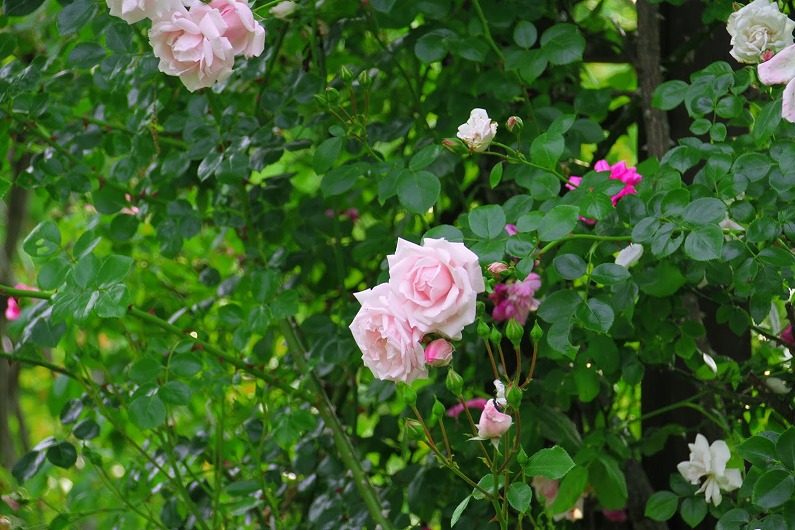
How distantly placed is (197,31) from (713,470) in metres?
0.77

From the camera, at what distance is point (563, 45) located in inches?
51.1

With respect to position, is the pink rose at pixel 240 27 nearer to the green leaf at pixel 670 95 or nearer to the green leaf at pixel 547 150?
the green leaf at pixel 547 150

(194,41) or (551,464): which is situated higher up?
(194,41)

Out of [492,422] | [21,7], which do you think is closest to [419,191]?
[492,422]

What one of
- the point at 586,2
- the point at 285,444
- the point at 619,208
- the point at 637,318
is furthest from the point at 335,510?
the point at 586,2

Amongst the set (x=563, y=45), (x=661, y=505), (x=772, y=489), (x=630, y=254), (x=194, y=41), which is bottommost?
(x=661, y=505)

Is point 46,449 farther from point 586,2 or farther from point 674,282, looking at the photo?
point 586,2

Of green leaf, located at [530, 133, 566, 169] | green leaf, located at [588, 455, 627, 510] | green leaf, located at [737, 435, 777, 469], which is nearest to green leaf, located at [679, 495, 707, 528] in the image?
green leaf, located at [588, 455, 627, 510]

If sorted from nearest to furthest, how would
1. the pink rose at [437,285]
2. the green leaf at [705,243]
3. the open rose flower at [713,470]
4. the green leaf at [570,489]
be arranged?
1. the pink rose at [437,285]
2. the green leaf at [705,243]
3. the open rose flower at [713,470]
4. the green leaf at [570,489]

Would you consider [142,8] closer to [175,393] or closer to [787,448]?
[175,393]

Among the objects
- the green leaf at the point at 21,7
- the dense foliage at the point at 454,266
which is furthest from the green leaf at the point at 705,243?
the green leaf at the point at 21,7

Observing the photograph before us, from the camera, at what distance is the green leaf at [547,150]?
1111 mm

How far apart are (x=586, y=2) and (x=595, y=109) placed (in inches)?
12.0

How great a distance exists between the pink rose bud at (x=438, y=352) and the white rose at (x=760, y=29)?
1.44 feet
